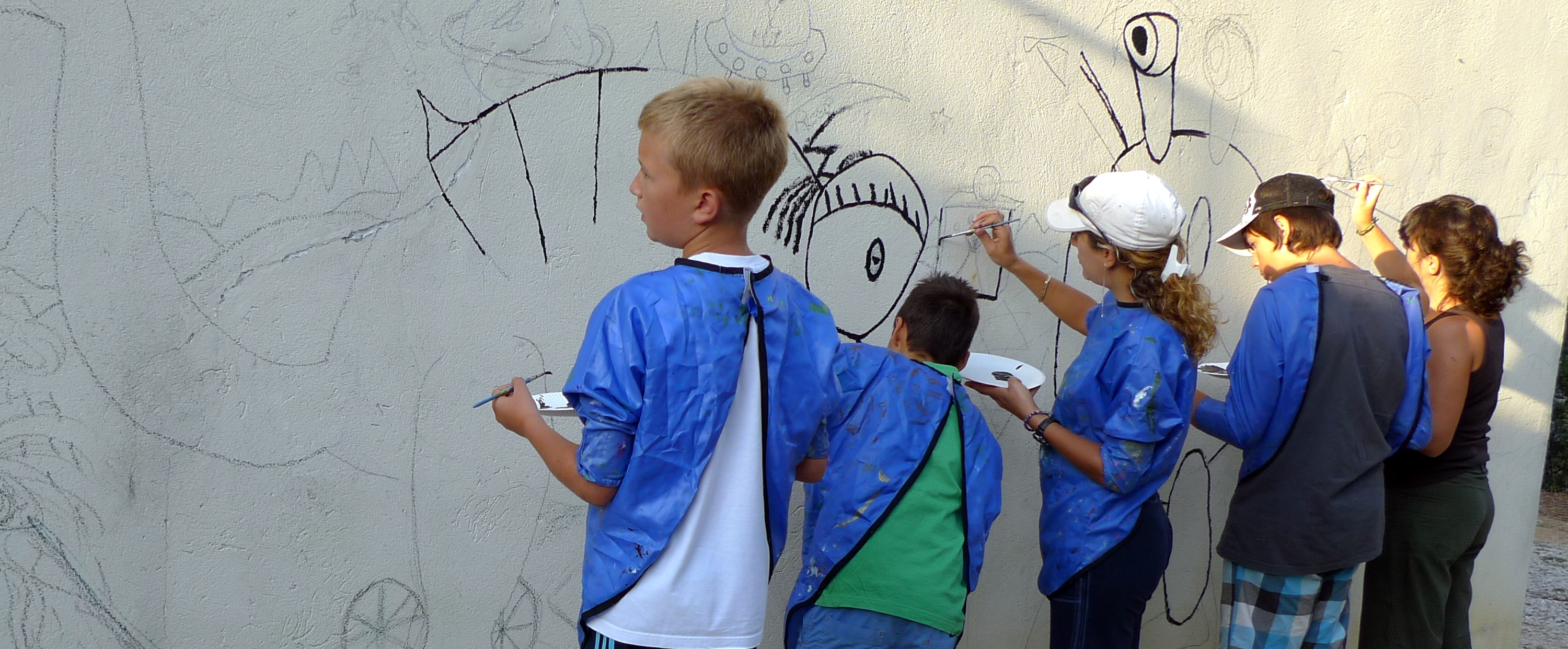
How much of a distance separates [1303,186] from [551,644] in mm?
2227

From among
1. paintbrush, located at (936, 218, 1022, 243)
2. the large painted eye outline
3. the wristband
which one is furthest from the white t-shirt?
the large painted eye outline

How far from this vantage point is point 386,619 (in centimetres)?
237

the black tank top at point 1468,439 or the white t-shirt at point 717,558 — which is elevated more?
the black tank top at point 1468,439

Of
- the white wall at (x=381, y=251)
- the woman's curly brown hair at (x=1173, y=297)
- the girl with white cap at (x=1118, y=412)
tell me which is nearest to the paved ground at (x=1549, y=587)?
the white wall at (x=381, y=251)

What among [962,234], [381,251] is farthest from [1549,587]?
[381,251]

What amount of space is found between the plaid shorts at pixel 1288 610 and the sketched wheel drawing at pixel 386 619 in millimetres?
2082

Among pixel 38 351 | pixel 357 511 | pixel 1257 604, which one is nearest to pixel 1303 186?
pixel 1257 604

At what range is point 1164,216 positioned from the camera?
8.12 feet

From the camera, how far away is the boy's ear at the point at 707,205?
1.64 m

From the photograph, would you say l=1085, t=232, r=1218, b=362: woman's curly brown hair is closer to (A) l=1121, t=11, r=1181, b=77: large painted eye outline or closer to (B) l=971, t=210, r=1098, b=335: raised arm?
(B) l=971, t=210, r=1098, b=335: raised arm

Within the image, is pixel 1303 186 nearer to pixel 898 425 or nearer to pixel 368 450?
pixel 898 425

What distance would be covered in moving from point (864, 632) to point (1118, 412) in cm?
76

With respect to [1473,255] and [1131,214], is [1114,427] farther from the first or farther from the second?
[1473,255]

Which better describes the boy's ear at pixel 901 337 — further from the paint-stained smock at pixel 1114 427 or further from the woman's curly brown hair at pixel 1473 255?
the woman's curly brown hair at pixel 1473 255
